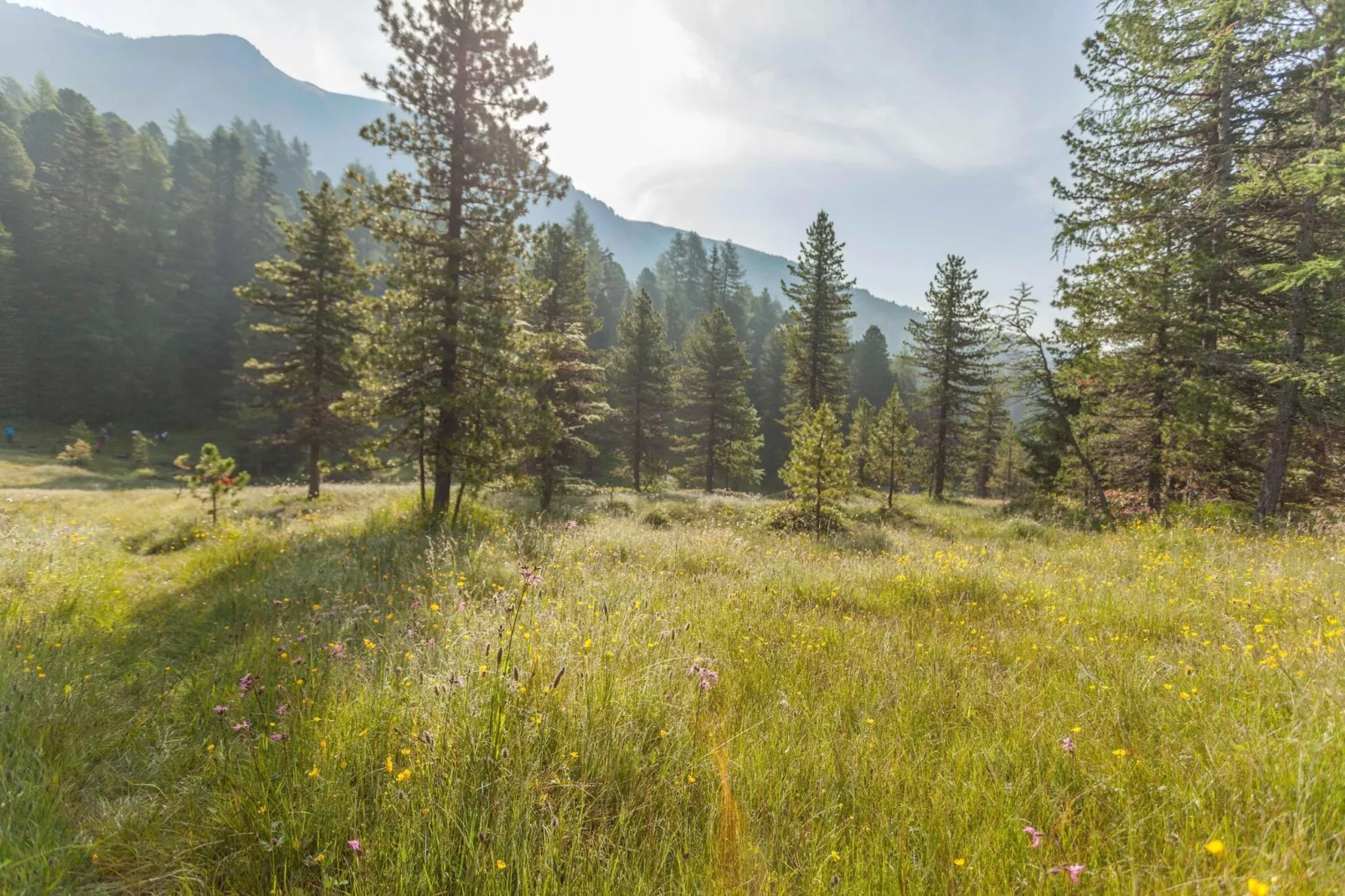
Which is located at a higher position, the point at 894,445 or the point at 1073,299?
the point at 1073,299

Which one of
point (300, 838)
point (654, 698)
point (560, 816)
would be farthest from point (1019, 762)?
point (300, 838)

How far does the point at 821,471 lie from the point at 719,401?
65.4ft

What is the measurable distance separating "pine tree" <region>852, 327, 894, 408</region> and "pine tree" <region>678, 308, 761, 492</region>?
104 ft

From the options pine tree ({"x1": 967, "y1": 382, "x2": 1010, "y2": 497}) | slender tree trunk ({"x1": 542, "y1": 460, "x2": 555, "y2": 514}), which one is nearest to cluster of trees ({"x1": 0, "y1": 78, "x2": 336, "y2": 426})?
slender tree trunk ({"x1": 542, "y1": 460, "x2": 555, "y2": 514})

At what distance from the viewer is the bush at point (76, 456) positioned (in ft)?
90.4

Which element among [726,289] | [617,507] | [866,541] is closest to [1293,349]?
[866,541]

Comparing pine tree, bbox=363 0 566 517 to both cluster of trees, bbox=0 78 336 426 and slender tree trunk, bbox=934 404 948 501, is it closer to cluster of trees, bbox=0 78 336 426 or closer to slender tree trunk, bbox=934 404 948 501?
slender tree trunk, bbox=934 404 948 501

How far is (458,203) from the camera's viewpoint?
11.5 m

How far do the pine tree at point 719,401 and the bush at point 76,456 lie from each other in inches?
1353

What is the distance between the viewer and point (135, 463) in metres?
31.1

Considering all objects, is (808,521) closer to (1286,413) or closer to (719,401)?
(1286,413)

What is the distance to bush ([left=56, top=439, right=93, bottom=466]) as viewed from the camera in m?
27.5

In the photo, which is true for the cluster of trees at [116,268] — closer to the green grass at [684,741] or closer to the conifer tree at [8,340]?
the conifer tree at [8,340]

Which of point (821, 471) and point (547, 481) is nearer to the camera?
point (821, 471)
